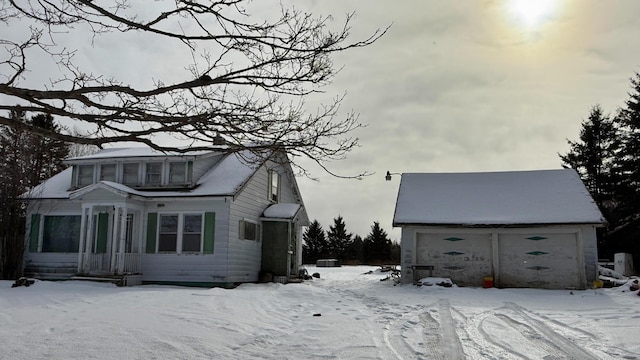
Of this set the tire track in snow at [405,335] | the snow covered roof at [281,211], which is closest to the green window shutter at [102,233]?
the snow covered roof at [281,211]

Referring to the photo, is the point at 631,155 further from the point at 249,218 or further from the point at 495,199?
the point at 249,218

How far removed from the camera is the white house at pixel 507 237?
1900 centimetres

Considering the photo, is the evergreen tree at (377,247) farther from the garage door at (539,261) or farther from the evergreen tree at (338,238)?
the garage door at (539,261)

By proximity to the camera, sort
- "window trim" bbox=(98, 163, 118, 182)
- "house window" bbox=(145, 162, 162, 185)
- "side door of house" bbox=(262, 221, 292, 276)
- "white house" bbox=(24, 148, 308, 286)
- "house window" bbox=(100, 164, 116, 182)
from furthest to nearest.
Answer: "side door of house" bbox=(262, 221, 292, 276) < "house window" bbox=(100, 164, 116, 182) < "window trim" bbox=(98, 163, 118, 182) < "house window" bbox=(145, 162, 162, 185) < "white house" bbox=(24, 148, 308, 286)

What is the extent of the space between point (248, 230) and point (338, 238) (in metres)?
34.5

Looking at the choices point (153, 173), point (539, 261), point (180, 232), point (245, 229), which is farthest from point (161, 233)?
point (539, 261)

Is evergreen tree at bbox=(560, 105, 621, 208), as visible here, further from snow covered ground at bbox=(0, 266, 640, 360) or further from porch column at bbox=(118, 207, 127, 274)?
porch column at bbox=(118, 207, 127, 274)

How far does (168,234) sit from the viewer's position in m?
19.3

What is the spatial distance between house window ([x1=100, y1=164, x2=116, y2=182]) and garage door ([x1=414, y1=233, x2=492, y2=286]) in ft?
39.5

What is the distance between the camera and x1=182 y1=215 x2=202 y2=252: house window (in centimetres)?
1894

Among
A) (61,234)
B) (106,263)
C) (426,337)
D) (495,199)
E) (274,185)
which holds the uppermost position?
(274,185)

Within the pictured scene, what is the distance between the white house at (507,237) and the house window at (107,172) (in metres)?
11.0

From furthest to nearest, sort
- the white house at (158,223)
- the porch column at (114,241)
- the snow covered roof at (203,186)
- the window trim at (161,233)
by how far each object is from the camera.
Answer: the window trim at (161,233) < the snow covered roof at (203,186) < the white house at (158,223) < the porch column at (114,241)

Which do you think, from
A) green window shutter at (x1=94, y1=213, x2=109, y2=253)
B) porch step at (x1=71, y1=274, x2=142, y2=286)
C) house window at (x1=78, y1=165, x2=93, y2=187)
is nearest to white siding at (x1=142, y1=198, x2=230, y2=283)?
porch step at (x1=71, y1=274, x2=142, y2=286)
